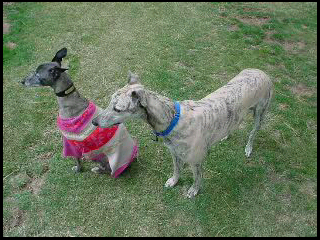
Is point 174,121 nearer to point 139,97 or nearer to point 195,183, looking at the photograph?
point 139,97

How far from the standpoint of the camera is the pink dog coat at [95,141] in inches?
184

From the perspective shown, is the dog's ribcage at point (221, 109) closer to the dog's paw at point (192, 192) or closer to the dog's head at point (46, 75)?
the dog's paw at point (192, 192)

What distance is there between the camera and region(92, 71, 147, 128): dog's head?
3879 millimetres

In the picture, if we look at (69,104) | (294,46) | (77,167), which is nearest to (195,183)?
(77,167)

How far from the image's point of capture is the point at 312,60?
852cm

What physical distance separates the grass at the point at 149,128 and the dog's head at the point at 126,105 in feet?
5.18

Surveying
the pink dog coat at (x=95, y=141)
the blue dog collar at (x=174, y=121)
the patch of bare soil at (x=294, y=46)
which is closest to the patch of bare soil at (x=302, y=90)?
the patch of bare soil at (x=294, y=46)

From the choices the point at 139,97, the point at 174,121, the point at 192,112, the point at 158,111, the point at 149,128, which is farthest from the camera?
the point at 149,128

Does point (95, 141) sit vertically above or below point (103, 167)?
above

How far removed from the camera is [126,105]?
3.90 meters

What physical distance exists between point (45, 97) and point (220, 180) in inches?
139

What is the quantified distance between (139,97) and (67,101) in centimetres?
118

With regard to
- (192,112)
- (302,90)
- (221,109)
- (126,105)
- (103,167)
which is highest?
(126,105)

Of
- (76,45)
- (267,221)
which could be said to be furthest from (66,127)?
(76,45)
